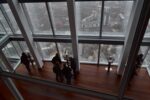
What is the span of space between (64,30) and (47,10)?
117 centimetres

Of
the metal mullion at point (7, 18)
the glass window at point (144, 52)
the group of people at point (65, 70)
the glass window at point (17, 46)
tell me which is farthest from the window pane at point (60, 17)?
the glass window at point (144, 52)

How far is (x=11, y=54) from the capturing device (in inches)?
309

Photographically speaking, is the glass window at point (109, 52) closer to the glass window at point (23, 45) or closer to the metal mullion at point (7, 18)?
the glass window at point (23, 45)

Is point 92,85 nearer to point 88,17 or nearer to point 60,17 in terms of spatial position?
point 88,17

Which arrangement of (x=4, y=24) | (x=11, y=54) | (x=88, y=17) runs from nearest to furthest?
1. (x=88, y=17)
2. (x=4, y=24)
3. (x=11, y=54)

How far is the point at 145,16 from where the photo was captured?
0.98 meters

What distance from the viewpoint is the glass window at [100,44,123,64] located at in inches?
253

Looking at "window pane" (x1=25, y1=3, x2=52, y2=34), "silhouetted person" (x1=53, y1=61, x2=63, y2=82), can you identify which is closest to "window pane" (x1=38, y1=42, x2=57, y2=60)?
"window pane" (x1=25, y1=3, x2=52, y2=34)

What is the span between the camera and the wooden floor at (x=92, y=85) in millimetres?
6039

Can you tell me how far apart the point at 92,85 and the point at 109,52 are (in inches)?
69.0

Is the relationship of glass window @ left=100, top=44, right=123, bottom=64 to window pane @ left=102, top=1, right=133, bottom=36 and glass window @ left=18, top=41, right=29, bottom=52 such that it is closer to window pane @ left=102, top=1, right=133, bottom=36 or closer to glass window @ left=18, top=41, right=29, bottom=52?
window pane @ left=102, top=1, right=133, bottom=36

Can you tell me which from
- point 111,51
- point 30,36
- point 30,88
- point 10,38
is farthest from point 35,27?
point 111,51

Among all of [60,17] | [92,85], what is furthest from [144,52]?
[60,17]

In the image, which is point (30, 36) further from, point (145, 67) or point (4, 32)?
point (145, 67)
